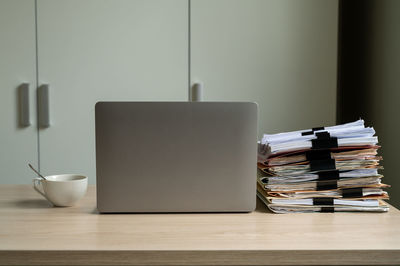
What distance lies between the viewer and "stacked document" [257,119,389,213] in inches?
34.2

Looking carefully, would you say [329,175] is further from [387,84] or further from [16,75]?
[16,75]

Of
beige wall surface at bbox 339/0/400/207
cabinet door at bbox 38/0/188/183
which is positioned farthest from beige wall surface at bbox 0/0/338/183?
beige wall surface at bbox 339/0/400/207

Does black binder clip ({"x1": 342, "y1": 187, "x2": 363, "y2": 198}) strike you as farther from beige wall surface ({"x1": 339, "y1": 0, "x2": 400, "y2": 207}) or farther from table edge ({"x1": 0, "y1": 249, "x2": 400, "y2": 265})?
beige wall surface ({"x1": 339, "y1": 0, "x2": 400, "y2": 207})

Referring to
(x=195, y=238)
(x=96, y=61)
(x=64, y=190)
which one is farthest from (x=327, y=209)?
(x=96, y=61)

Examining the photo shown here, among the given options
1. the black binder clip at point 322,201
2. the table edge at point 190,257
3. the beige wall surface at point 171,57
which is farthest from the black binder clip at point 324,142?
the beige wall surface at point 171,57

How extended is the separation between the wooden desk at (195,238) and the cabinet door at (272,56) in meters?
1.33

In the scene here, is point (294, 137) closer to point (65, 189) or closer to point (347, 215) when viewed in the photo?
point (347, 215)

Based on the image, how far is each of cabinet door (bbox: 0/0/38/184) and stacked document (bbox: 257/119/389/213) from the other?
1601 mm

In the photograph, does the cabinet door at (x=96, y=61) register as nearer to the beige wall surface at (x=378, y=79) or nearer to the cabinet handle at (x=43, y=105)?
the cabinet handle at (x=43, y=105)

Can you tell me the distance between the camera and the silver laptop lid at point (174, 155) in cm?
82

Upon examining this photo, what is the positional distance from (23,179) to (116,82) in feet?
2.31

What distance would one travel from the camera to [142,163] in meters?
0.83

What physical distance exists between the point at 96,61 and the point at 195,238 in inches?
63.1

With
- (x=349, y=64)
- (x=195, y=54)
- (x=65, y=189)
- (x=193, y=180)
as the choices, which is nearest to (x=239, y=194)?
(x=193, y=180)
